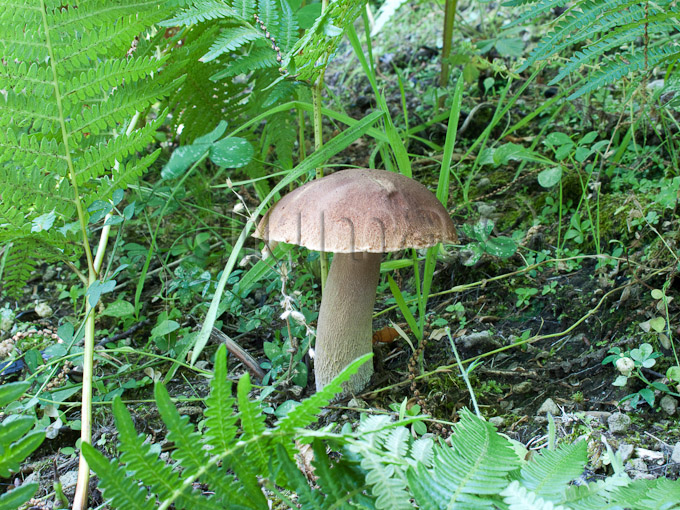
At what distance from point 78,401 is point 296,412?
1.32 metres

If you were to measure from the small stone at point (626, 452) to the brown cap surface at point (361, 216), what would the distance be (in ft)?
2.59

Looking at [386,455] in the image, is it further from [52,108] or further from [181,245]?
[181,245]

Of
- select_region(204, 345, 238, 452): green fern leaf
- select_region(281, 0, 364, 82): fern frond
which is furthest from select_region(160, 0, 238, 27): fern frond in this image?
select_region(204, 345, 238, 452): green fern leaf

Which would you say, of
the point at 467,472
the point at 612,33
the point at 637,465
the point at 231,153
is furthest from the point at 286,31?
the point at 637,465

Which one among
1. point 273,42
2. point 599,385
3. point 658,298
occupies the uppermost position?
point 273,42

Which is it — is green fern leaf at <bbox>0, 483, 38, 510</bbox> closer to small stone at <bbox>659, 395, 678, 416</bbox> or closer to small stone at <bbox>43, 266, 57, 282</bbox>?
small stone at <bbox>659, 395, 678, 416</bbox>

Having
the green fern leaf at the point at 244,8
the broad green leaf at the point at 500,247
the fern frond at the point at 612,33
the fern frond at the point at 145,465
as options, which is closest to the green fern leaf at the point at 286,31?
the green fern leaf at the point at 244,8

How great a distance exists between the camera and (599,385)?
6.04 ft

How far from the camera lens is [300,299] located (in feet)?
7.41

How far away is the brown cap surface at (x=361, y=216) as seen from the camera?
60.9 inches

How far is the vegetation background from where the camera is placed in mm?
1020

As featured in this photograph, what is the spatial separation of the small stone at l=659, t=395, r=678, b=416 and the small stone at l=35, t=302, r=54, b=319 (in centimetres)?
252

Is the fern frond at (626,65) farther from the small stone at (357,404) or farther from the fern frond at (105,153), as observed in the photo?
the fern frond at (105,153)

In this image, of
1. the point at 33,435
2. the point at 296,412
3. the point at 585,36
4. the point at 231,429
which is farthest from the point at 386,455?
the point at 585,36
